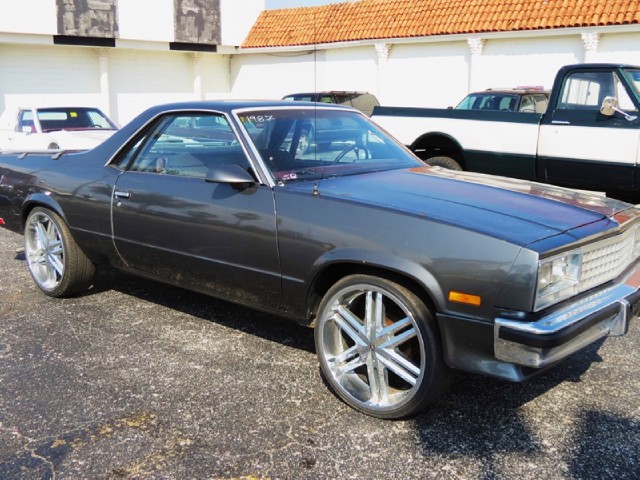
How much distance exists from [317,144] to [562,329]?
202cm

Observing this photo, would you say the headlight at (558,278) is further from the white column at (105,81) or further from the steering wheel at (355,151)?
the white column at (105,81)

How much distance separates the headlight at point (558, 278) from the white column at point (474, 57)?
1620 cm

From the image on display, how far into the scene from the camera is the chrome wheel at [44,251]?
16.7 ft

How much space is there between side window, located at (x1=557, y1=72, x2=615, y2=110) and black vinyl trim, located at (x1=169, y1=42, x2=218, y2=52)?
18.8 m

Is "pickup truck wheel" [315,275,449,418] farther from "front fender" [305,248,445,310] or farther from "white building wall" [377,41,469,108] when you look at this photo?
"white building wall" [377,41,469,108]

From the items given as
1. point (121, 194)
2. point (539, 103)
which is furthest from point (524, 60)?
point (121, 194)

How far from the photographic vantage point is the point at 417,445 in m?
3.01

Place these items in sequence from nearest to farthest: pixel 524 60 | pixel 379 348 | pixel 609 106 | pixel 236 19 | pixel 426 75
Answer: pixel 379 348 < pixel 609 106 < pixel 524 60 < pixel 426 75 < pixel 236 19

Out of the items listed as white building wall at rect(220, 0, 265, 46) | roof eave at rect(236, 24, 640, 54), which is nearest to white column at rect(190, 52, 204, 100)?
white building wall at rect(220, 0, 265, 46)

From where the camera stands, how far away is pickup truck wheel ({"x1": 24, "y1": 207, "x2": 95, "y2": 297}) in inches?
194

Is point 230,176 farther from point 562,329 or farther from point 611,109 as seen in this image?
point 611,109

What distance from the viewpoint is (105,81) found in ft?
72.8

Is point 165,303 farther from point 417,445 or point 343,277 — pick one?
point 417,445

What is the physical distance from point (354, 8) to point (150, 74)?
770 centimetres
